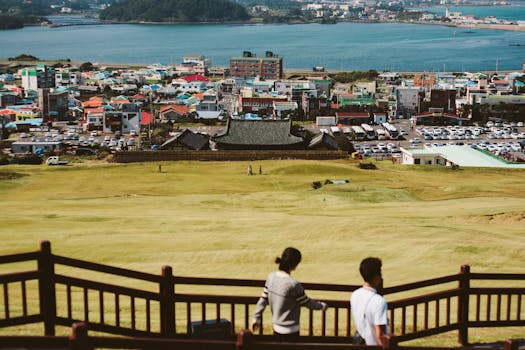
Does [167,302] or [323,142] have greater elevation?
[167,302]

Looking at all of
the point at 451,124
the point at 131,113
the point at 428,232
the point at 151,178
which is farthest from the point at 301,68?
the point at 428,232

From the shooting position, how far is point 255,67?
116688 mm

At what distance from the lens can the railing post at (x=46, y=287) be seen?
7.06 metres

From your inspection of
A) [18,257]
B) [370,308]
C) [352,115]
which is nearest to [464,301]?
[370,308]

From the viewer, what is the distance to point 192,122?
76125mm

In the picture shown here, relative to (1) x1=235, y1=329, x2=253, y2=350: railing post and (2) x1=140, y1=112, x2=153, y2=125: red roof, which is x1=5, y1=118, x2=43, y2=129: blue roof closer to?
(2) x1=140, y1=112, x2=153, y2=125: red roof

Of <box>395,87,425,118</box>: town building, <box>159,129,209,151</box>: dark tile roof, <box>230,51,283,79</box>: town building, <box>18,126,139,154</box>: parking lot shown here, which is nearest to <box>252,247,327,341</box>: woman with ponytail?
<box>159,129,209,151</box>: dark tile roof

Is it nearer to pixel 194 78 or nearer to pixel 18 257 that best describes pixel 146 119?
pixel 194 78

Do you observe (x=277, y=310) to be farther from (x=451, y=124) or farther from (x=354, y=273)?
(x=451, y=124)

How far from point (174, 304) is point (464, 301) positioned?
3.15 m

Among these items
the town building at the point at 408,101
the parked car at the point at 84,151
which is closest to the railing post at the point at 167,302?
the parked car at the point at 84,151

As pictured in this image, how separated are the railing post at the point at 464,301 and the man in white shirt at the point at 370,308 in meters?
2.37

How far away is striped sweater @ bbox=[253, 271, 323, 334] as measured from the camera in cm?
618

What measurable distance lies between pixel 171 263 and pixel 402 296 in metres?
3.58
